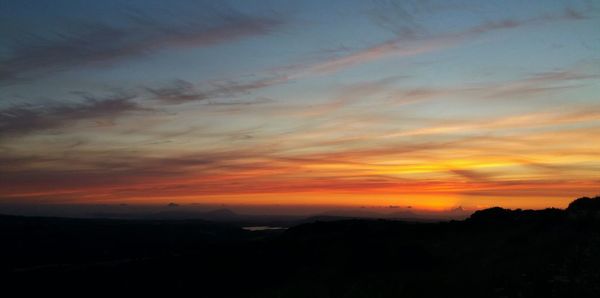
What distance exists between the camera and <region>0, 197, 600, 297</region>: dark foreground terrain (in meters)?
30.3

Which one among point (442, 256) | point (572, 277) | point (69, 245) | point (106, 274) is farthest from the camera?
point (69, 245)

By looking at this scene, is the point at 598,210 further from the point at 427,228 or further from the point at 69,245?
the point at 69,245

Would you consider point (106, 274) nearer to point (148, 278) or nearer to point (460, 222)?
point (148, 278)

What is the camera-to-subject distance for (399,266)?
39.2 metres

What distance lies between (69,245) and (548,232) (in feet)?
481

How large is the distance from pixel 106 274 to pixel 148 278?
11870 mm

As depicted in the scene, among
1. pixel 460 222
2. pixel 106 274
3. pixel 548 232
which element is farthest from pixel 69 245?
pixel 548 232

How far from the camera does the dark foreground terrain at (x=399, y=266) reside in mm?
30312

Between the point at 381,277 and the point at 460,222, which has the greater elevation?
the point at 460,222

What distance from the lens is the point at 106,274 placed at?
63.7 metres

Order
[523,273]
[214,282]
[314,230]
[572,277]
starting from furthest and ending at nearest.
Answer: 1. [314,230]
2. [214,282]
3. [523,273]
4. [572,277]

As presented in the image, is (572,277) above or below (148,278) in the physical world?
above

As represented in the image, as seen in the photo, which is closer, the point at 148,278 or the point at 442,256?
the point at 442,256

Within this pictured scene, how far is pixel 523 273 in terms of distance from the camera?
30.6m
